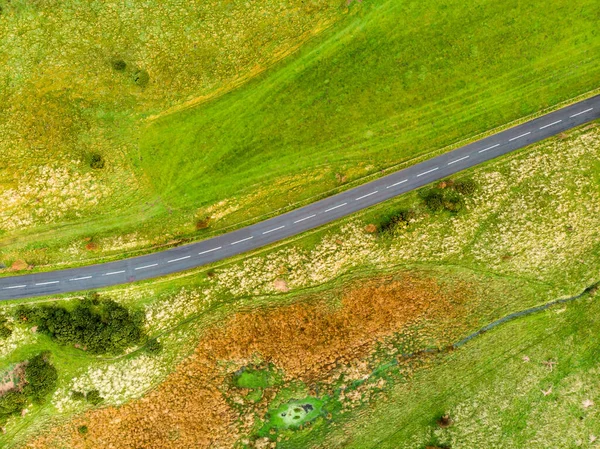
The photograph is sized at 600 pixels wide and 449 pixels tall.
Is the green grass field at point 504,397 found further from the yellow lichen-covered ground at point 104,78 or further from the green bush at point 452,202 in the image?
the yellow lichen-covered ground at point 104,78

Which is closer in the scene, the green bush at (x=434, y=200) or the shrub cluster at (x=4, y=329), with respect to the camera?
the shrub cluster at (x=4, y=329)

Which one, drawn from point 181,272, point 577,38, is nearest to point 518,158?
point 577,38

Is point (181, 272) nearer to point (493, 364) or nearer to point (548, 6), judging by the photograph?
point (493, 364)

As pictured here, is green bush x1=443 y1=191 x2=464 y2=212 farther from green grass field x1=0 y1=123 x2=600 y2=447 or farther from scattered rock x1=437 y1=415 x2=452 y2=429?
scattered rock x1=437 y1=415 x2=452 y2=429

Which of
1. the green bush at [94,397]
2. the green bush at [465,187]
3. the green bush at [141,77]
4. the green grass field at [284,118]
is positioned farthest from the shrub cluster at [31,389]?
the green bush at [465,187]

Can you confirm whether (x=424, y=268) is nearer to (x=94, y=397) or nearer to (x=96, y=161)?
(x=96, y=161)

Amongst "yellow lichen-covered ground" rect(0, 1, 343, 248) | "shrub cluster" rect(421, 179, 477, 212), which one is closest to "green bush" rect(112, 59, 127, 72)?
"yellow lichen-covered ground" rect(0, 1, 343, 248)
